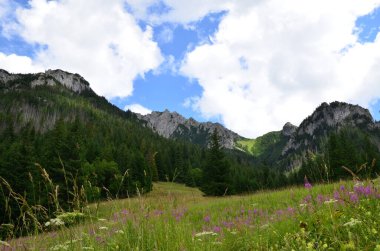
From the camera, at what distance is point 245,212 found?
918 centimetres

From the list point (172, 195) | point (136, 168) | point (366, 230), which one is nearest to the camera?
point (366, 230)

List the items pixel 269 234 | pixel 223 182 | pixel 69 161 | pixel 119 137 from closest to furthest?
1. pixel 269 234
2. pixel 69 161
3. pixel 223 182
4. pixel 119 137

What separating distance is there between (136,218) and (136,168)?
7467 cm

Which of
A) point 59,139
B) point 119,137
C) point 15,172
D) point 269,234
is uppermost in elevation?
point 119,137

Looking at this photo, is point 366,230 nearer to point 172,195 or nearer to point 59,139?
point 172,195

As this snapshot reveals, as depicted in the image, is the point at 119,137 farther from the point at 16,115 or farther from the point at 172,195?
the point at 172,195

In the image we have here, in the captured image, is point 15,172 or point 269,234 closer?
point 269,234

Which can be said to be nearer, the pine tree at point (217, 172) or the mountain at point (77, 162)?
the mountain at point (77, 162)

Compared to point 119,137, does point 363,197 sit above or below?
below

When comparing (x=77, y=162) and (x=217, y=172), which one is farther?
(x=217, y=172)

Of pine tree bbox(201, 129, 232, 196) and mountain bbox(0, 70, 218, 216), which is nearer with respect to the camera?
mountain bbox(0, 70, 218, 216)

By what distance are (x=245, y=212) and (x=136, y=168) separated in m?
70.7

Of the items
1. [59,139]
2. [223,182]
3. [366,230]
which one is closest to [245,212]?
[366,230]

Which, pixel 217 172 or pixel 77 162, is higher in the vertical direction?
pixel 77 162
